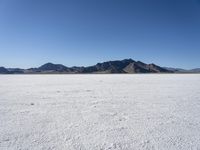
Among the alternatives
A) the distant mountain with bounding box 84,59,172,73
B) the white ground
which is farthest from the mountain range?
the white ground

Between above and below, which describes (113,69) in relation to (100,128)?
above

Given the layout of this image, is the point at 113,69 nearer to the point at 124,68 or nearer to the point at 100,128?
the point at 124,68

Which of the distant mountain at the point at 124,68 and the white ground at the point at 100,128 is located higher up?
the distant mountain at the point at 124,68

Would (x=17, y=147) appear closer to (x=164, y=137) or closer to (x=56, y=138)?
(x=56, y=138)

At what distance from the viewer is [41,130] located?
16.0 feet

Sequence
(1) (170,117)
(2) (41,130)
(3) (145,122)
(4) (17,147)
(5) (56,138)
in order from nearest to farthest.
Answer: (4) (17,147)
(5) (56,138)
(2) (41,130)
(3) (145,122)
(1) (170,117)

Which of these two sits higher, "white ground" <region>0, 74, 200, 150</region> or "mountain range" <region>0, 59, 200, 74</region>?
"mountain range" <region>0, 59, 200, 74</region>

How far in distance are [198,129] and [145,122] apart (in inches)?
50.1

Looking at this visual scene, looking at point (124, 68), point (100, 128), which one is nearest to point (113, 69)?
point (124, 68)

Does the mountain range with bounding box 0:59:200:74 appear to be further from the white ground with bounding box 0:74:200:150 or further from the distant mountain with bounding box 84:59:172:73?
the white ground with bounding box 0:74:200:150

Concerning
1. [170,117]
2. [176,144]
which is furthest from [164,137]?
[170,117]

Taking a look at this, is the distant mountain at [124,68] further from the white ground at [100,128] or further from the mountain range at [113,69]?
the white ground at [100,128]

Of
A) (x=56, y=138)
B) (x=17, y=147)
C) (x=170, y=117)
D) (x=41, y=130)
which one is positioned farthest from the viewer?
(x=170, y=117)

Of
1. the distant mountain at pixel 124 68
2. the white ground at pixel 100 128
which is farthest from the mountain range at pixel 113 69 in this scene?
the white ground at pixel 100 128
